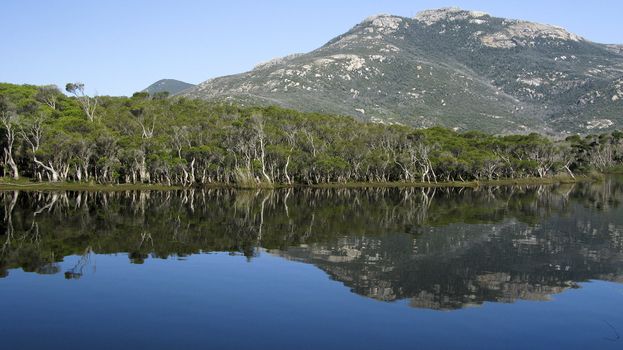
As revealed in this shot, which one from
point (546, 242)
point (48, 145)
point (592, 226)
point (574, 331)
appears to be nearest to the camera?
point (574, 331)

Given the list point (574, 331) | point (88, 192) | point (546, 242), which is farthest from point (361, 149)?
point (574, 331)

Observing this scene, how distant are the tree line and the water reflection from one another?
29319 mm

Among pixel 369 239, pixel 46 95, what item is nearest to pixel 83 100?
pixel 46 95

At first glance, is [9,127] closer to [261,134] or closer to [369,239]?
[261,134]

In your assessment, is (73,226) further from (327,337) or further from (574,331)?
(574,331)

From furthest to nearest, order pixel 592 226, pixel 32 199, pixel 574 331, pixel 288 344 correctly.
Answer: pixel 32 199 → pixel 592 226 → pixel 574 331 → pixel 288 344

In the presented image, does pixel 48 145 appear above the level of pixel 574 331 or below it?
above

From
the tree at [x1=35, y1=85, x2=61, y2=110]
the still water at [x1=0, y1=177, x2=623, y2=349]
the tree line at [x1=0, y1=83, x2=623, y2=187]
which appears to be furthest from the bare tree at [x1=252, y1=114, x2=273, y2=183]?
the tree at [x1=35, y1=85, x2=61, y2=110]

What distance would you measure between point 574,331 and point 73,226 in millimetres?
49405

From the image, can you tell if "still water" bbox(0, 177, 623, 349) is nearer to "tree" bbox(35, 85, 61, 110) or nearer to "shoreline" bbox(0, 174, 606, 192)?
"shoreline" bbox(0, 174, 606, 192)

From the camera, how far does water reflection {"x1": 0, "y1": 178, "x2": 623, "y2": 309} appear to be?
37.9 m

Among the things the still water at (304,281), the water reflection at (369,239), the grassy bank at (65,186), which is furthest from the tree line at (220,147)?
the still water at (304,281)

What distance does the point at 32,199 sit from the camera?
289 feet

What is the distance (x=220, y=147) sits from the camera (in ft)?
448
